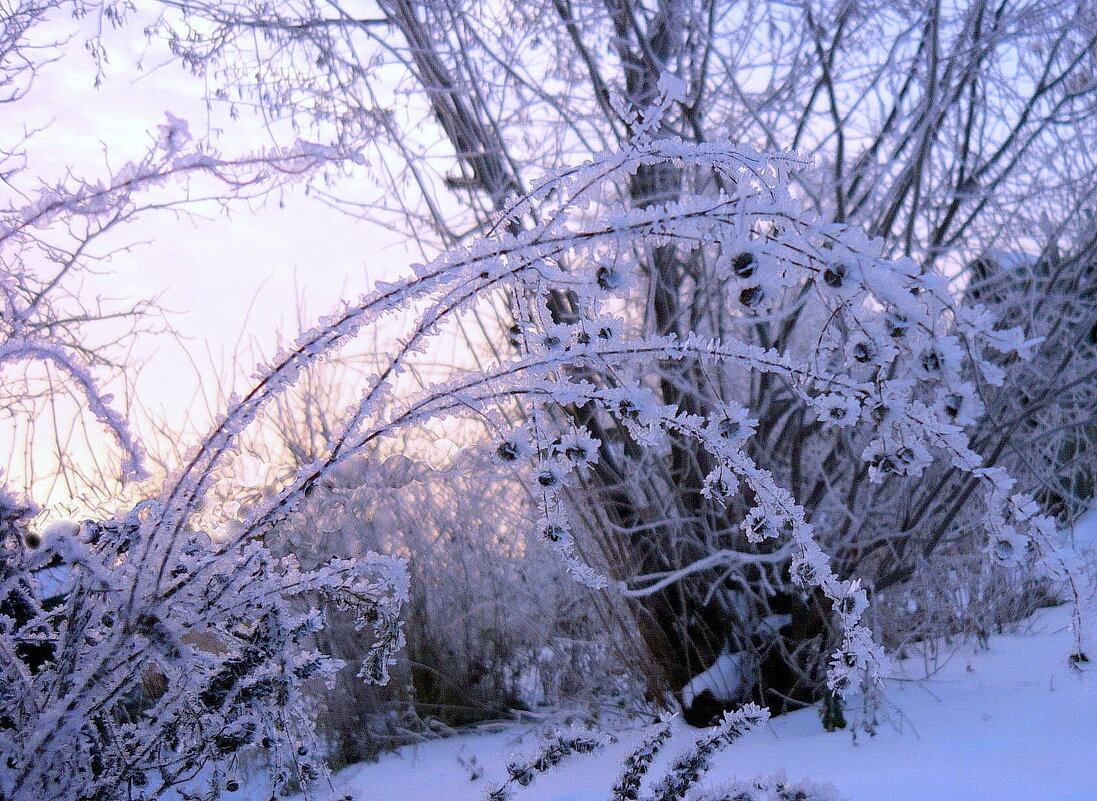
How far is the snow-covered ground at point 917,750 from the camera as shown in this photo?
2285 millimetres

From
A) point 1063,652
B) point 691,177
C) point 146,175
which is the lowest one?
point 1063,652

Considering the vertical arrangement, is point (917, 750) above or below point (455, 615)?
below

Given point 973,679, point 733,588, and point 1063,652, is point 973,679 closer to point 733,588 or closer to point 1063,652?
point 1063,652

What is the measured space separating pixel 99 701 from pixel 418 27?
237 centimetres

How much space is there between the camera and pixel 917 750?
2.62 metres

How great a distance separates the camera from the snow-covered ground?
2285 mm

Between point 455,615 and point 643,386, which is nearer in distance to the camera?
point 643,386

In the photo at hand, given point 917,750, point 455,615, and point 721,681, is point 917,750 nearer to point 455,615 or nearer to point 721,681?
point 721,681

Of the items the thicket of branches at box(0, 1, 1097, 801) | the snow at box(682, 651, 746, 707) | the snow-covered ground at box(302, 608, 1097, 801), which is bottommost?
the snow-covered ground at box(302, 608, 1097, 801)

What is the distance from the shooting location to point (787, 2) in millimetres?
2965

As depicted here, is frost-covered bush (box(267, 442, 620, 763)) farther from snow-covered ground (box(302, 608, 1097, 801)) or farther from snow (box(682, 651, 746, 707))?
snow (box(682, 651, 746, 707))

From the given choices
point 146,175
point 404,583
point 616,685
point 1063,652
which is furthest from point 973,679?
point 146,175

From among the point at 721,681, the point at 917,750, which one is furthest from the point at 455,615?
the point at 917,750

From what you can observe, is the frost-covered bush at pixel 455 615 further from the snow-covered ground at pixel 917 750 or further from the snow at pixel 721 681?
the snow at pixel 721 681
